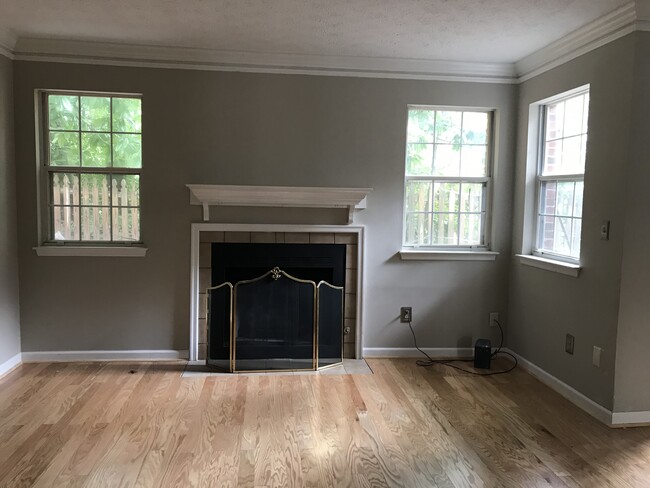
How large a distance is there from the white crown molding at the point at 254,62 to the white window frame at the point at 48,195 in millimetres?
243

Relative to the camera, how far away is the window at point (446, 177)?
4.01 metres

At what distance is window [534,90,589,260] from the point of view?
330 cm

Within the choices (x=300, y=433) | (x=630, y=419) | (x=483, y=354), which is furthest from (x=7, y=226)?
(x=630, y=419)

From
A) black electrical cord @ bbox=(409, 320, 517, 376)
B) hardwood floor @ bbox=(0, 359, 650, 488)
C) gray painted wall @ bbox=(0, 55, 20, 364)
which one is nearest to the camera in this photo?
hardwood floor @ bbox=(0, 359, 650, 488)

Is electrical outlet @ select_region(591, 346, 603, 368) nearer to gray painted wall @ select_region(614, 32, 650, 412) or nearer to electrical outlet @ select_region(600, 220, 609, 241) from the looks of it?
gray painted wall @ select_region(614, 32, 650, 412)

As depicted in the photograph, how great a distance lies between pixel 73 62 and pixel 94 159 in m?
0.70

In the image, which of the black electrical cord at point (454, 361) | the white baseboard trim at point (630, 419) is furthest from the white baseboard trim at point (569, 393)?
the black electrical cord at point (454, 361)

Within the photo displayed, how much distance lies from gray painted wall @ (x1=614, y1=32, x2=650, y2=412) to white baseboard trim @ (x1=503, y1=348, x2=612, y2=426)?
94 mm

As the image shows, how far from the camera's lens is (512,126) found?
398cm

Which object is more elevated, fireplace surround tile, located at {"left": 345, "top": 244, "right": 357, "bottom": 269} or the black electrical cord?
fireplace surround tile, located at {"left": 345, "top": 244, "right": 357, "bottom": 269}

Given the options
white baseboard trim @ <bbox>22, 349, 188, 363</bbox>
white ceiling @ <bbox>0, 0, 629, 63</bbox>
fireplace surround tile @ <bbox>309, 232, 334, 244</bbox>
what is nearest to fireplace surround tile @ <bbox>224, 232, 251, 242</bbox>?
fireplace surround tile @ <bbox>309, 232, 334, 244</bbox>

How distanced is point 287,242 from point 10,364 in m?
2.18

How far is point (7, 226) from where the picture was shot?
11.6 feet

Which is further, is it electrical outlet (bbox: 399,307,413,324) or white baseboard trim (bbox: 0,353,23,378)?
electrical outlet (bbox: 399,307,413,324)
